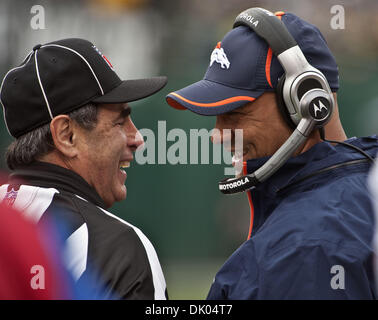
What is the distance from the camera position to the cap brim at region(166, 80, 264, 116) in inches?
64.5

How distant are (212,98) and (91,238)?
21.0 inches

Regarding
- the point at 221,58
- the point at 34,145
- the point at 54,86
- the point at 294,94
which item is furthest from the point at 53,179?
the point at 294,94

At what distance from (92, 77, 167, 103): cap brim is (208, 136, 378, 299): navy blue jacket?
59 cm

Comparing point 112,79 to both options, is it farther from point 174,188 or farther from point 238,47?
point 174,188

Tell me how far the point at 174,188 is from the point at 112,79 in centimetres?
422

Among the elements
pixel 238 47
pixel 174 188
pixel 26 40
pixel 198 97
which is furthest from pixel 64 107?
pixel 26 40

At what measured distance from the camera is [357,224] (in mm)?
1405

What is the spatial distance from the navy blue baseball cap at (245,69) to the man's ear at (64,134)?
330 millimetres

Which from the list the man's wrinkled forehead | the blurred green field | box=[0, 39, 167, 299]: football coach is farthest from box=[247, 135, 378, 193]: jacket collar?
the blurred green field

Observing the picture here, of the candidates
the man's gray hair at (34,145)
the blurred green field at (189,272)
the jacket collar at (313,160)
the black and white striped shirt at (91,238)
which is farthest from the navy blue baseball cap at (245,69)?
the blurred green field at (189,272)

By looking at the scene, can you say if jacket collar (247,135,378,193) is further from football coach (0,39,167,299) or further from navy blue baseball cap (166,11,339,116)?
football coach (0,39,167,299)

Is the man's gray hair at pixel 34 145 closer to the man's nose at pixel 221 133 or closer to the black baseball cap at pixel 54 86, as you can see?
the black baseball cap at pixel 54 86

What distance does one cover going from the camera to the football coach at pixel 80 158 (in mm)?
1455
